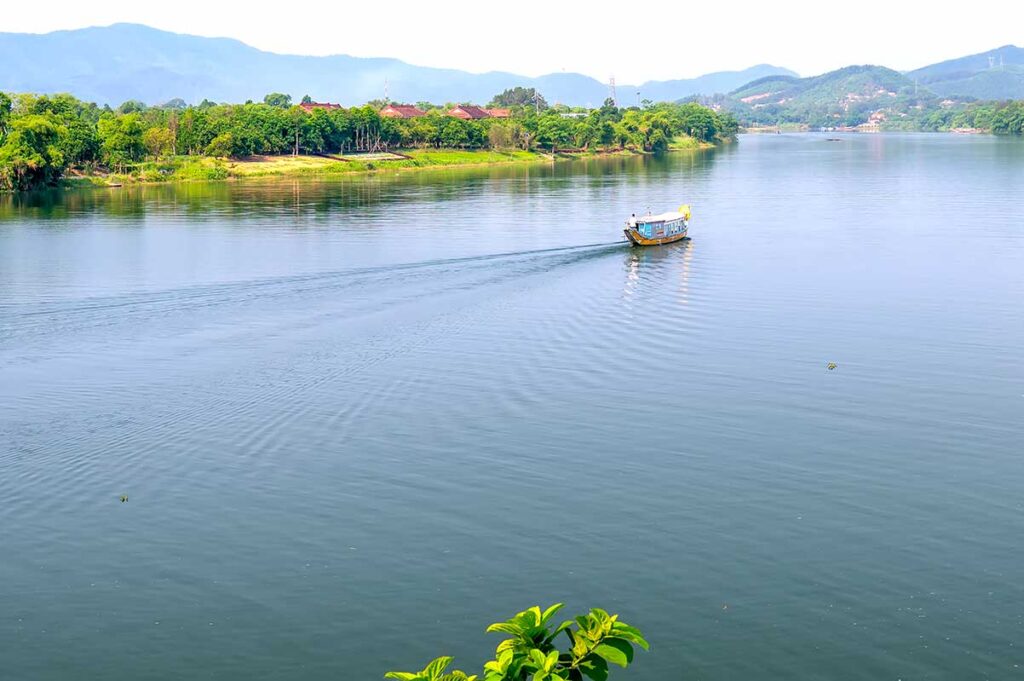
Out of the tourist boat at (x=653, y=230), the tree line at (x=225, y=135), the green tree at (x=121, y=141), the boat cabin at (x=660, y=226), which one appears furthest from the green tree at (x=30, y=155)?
A: the boat cabin at (x=660, y=226)

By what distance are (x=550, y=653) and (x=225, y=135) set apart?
450 ft

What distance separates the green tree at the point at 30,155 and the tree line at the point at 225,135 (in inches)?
4.1

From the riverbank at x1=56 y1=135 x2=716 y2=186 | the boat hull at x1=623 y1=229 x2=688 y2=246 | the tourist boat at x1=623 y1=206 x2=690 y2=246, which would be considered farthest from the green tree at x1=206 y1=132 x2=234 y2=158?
the boat hull at x1=623 y1=229 x2=688 y2=246

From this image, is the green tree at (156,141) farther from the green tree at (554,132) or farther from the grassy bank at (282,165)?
the green tree at (554,132)

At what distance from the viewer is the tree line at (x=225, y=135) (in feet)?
365

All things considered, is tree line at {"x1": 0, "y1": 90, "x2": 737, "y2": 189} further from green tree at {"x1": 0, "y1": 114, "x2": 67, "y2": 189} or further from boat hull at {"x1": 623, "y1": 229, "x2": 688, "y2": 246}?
boat hull at {"x1": 623, "y1": 229, "x2": 688, "y2": 246}

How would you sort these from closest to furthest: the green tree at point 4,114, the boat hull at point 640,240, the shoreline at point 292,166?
the boat hull at point 640,240, the green tree at point 4,114, the shoreline at point 292,166

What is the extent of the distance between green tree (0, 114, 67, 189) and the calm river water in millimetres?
57038

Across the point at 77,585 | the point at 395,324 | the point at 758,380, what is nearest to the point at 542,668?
the point at 77,585

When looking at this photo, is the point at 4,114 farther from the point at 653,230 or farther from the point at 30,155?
the point at 653,230

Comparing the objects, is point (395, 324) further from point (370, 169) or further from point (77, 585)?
point (370, 169)

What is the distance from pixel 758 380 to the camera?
33906mm

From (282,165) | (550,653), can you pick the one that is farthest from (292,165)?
(550,653)

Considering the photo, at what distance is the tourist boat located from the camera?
6475cm
